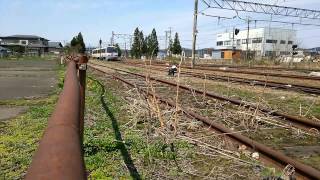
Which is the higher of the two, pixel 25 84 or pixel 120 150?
pixel 120 150

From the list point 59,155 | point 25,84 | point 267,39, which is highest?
point 267,39

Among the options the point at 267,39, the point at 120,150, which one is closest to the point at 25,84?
the point at 120,150

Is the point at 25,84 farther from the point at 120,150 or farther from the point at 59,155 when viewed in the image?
the point at 59,155

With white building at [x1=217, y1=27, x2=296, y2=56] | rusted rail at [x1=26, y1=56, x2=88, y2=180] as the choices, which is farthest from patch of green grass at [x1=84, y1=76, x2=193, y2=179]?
white building at [x1=217, y1=27, x2=296, y2=56]

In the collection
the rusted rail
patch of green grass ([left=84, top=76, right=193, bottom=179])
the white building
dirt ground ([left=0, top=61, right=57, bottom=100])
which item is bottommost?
dirt ground ([left=0, top=61, right=57, bottom=100])

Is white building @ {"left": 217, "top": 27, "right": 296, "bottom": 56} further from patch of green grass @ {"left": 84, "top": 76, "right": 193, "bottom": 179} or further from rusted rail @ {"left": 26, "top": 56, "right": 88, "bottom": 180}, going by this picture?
rusted rail @ {"left": 26, "top": 56, "right": 88, "bottom": 180}

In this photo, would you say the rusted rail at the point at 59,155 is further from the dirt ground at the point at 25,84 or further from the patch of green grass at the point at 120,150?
the dirt ground at the point at 25,84

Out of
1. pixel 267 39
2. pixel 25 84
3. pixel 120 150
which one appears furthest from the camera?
pixel 267 39

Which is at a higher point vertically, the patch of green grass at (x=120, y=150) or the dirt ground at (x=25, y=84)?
the patch of green grass at (x=120, y=150)

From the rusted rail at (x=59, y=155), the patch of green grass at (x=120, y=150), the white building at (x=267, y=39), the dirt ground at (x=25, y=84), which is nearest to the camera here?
the rusted rail at (x=59, y=155)

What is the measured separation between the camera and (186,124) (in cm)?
774

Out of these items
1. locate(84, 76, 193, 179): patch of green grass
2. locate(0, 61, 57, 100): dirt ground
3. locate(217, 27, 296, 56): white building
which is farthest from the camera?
locate(217, 27, 296, 56): white building

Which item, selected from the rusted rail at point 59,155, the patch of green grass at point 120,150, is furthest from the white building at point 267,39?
the rusted rail at point 59,155

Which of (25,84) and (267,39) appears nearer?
(25,84)
